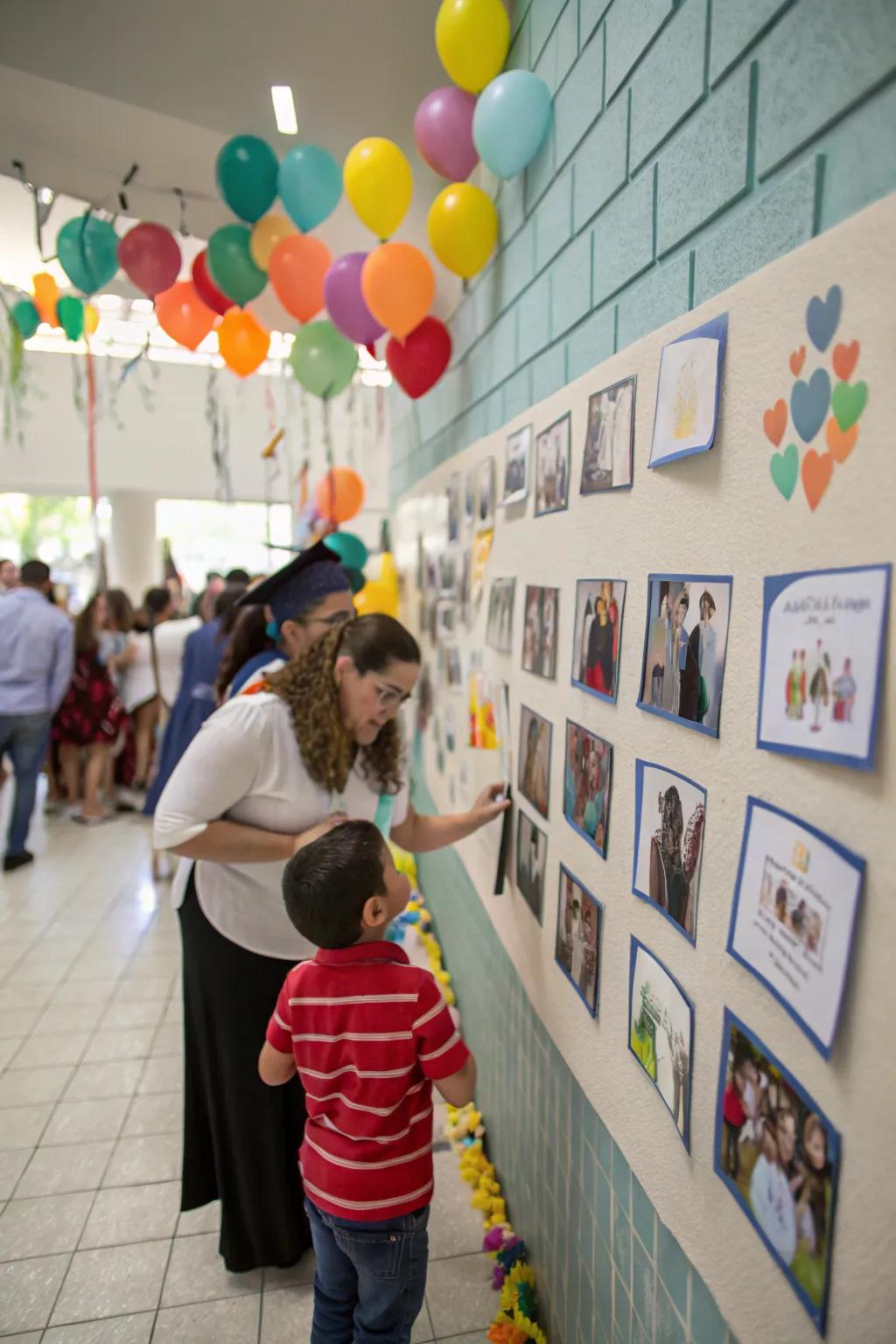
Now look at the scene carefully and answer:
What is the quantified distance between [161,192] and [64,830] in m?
3.65

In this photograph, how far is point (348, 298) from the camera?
2271 millimetres

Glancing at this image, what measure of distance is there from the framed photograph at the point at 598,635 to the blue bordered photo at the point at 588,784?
0.25ft

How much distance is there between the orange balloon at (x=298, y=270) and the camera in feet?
7.99

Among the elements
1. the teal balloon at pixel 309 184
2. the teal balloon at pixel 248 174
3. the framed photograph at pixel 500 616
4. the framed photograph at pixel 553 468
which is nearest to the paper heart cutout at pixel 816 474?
the framed photograph at pixel 553 468

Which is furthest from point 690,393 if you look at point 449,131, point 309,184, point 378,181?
point 309,184

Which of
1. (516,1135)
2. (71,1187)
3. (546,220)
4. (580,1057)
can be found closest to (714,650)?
(580,1057)

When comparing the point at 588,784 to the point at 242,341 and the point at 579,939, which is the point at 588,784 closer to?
the point at 579,939

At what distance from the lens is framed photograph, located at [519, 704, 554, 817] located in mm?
1449

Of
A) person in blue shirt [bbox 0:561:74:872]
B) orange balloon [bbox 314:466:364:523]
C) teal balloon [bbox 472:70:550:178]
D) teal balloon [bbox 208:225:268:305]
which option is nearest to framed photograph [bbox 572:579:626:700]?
teal balloon [bbox 472:70:550:178]

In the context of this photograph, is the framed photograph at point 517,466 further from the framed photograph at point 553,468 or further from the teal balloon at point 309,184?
the teal balloon at point 309,184

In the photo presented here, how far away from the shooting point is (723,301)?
0.81m

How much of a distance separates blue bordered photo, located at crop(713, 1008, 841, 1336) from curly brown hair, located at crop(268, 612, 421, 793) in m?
0.87

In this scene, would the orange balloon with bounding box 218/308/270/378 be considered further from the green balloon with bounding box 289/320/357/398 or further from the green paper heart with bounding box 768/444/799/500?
the green paper heart with bounding box 768/444/799/500

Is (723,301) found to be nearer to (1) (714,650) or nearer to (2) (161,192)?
(1) (714,650)
